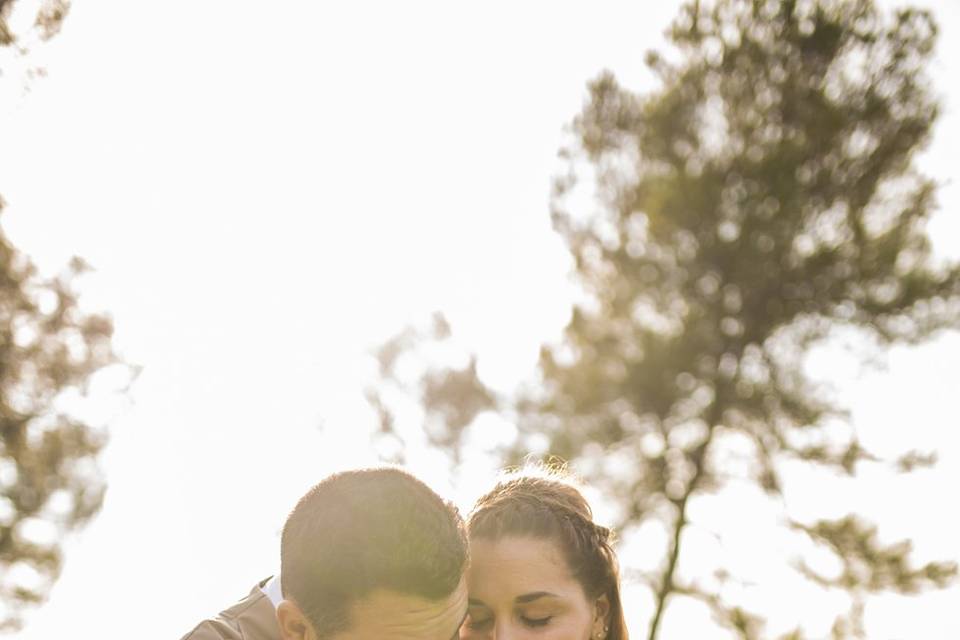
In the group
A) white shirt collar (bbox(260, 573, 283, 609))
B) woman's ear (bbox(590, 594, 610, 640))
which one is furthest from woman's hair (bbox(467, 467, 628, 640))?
white shirt collar (bbox(260, 573, 283, 609))

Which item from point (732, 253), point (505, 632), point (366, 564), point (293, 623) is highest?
point (732, 253)

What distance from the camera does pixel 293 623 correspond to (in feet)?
11.6

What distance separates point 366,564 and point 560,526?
4.12 feet

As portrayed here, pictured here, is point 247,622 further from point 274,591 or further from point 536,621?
point 536,621

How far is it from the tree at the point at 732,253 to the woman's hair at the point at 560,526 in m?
10.7

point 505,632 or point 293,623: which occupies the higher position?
point 505,632

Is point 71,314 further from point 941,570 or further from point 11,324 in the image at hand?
point 941,570

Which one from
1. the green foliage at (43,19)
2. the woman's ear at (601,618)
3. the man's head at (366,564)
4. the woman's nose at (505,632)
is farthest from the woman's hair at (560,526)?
the green foliage at (43,19)

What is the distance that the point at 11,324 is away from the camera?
17531 millimetres

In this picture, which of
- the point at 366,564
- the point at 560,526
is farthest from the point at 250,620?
the point at 560,526

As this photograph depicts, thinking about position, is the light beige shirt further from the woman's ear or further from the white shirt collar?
the woman's ear

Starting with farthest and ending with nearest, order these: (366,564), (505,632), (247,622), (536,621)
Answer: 1. (536,621)
2. (505,632)
3. (247,622)
4. (366,564)

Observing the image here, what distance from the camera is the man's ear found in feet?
11.5

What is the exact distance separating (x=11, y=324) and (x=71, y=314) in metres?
0.85
